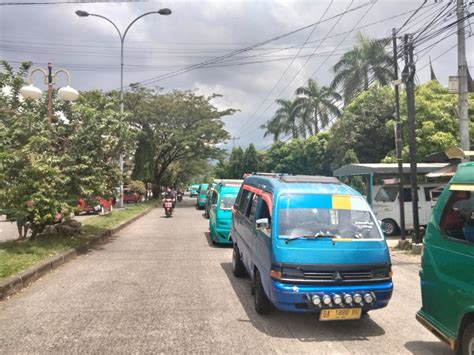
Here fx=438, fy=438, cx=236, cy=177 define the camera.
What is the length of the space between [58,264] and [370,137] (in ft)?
76.9

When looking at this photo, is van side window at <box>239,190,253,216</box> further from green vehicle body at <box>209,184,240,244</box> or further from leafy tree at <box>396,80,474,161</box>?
leafy tree at <box>396,80,474,161</box>

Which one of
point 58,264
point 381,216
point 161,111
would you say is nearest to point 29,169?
point 58,264

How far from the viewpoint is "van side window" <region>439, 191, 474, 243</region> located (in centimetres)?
439

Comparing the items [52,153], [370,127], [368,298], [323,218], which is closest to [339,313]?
[368,298]

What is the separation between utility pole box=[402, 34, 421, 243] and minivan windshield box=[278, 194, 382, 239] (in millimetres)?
7231

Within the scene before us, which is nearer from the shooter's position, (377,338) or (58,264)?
(377,338)

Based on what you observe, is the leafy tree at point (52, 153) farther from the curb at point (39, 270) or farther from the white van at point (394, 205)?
the white van at point (394, 205)

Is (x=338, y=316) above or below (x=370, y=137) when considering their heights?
below

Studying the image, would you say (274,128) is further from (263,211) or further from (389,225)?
(263,211)

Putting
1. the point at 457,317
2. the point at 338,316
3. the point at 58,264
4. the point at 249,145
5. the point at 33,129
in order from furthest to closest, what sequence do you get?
the point at 249,145 < the point at 33,129 < the point at 58,264 < the point at 338,316 < the point at 457,317

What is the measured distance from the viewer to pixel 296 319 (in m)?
5.87

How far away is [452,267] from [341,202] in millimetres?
2147

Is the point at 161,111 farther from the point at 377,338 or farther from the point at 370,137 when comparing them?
the point at 377,338

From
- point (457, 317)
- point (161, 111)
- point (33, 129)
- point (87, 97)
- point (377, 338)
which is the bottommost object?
point (377, 338)
